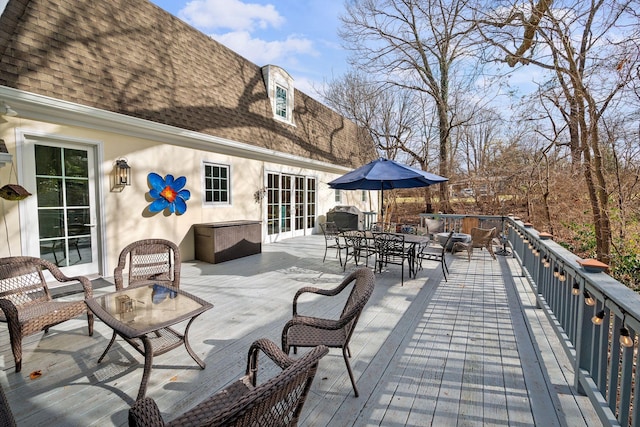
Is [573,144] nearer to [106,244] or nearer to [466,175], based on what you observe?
[466,175]

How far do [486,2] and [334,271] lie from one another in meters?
5.25

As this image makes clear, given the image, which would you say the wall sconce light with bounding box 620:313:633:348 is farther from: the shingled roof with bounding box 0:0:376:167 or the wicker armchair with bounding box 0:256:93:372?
the shingled roof with bounding box 0:0:376:167

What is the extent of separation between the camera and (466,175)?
13.9 metres

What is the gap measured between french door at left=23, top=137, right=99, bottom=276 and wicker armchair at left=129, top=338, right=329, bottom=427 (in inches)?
172

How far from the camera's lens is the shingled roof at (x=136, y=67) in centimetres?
395

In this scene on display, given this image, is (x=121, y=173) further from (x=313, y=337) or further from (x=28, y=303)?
(x=313, y=337)

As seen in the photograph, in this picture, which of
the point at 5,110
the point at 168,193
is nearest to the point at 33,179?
the point at 5,110

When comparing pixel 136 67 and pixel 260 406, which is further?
pixel 136 67

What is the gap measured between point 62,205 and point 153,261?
7.04 feet

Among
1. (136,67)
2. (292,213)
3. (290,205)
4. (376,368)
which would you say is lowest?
(376,368)

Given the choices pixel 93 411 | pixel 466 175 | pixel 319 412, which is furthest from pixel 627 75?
pixel 466 175

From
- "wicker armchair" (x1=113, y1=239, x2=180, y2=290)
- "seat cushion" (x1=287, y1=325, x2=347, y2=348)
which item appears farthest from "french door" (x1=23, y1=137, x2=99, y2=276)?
"seat cushion" (x1=287, y1=325, x2=347, y2=348)

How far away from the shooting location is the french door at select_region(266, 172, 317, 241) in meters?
8.43

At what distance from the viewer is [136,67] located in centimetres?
516
